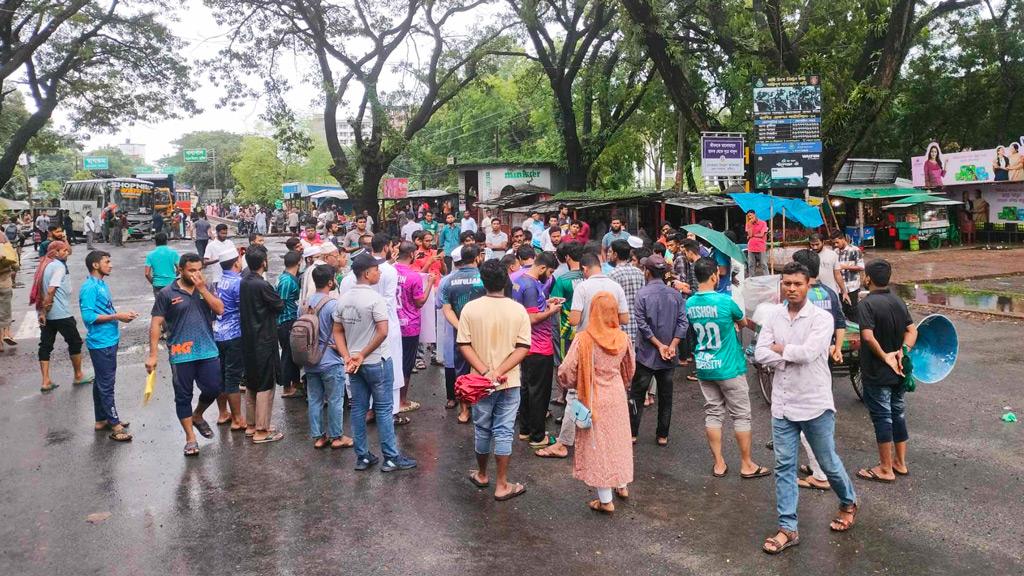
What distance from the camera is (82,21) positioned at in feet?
70.9

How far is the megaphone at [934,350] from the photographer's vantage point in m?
5.80

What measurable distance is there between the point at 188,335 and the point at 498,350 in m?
2.85

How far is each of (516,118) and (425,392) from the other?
41257 mm

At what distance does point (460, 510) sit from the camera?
5.18m

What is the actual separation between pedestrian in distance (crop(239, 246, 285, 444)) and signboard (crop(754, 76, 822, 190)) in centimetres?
1156

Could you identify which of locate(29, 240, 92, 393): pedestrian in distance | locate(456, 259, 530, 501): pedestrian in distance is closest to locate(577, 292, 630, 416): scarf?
locate(456, 259, 530, 501): pedestrian in distance

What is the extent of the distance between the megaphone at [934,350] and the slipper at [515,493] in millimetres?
3285

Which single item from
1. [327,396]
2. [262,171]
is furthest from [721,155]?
Answer: [262,171]

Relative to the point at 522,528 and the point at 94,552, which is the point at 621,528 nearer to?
the point at 522,528

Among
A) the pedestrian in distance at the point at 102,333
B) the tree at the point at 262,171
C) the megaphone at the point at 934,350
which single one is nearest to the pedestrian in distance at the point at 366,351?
the pedestrian in distance at the point at 102,333

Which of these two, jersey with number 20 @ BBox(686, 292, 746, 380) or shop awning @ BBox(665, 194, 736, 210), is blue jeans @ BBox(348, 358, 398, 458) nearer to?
jersey with number 20 @ BBox(686, 292, 746, 380)

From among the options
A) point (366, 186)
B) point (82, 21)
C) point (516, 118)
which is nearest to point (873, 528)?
point (366, 186)

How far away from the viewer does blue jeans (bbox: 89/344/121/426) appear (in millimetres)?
6875

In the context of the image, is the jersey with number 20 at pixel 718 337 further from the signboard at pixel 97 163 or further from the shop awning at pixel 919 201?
the signboard at pixel 97 163
